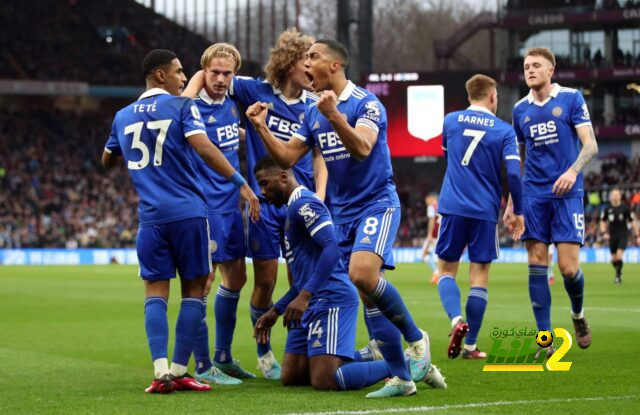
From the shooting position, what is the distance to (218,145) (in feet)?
28.7

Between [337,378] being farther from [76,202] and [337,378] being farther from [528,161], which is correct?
[76,202]

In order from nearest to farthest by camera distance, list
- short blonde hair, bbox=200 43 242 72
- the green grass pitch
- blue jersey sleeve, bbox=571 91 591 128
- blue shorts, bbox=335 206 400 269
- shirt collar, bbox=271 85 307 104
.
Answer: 1. the green grass pitch
2. blue shorts, bbox=335 206 400 269
3. short blonde hair, bbox=200 43 242 72
4. shirt collar, bbox=271 85 307 104
5. blue jersey sleeve, bbox=571 91 591 128

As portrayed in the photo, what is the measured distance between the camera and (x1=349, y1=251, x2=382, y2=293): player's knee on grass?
6.86 m

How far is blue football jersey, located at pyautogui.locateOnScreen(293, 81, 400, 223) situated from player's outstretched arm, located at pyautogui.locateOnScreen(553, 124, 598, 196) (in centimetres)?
236

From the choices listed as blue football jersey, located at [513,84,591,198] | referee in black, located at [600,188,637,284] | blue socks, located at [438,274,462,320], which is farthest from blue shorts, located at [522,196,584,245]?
referee in black, located at [600,188,637,284]

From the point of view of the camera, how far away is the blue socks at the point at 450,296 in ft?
30.0

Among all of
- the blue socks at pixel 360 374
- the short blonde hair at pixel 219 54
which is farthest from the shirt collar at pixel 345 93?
the blue socks at pixel 360 374

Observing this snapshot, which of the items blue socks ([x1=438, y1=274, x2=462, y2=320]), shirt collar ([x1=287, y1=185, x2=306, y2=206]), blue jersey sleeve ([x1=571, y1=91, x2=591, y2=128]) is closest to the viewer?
shirt collar ([x1=287, y1=185, x2=306, y2=206])

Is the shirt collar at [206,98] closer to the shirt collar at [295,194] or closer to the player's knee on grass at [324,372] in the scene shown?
the shirt collar at [295,194]

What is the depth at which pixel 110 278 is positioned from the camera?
28672mm

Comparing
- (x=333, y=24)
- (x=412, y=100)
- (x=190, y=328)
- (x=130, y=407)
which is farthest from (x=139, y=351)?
(x=333, y=24)

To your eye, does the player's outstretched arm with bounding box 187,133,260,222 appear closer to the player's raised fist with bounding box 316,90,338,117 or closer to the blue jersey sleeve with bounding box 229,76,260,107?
the player's raised fist with bounding box 316,90,338,117

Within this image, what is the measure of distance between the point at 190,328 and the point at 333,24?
60.1 metres

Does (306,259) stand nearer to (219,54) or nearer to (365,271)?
(365,271)
